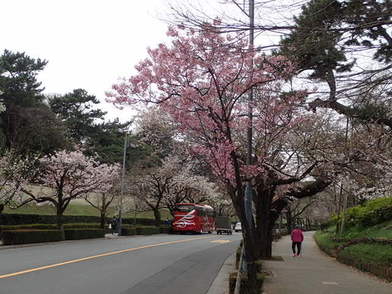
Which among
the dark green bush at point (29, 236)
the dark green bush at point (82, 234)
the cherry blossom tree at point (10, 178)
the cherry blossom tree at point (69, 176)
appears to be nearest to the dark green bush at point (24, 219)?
the cherry blossom tree at point (69, 176)

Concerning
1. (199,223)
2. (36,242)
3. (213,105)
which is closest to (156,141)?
(213,105)

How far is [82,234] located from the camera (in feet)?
98.3

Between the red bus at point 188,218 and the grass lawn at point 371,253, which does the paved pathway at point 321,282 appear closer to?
the grass lawn at point 371,253

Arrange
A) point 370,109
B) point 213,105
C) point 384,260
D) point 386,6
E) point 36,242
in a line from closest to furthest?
1. point 386,6
2. point 370,109
3. point 213,105
4. point 384,260
5. point 36,242

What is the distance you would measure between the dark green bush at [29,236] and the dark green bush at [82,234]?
162cm

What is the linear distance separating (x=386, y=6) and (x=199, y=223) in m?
41.1

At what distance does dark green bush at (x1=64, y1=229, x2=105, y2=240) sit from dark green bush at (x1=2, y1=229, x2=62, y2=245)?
1.62m

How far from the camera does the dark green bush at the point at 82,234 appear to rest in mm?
28438

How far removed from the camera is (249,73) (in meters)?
10.1

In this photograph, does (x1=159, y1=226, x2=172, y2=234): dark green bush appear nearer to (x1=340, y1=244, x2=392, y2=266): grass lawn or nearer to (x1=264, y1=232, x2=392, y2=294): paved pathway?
(x1=340, y1=244, x2=392, y2=266): grass lawn

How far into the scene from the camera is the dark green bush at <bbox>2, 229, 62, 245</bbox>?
2250cm

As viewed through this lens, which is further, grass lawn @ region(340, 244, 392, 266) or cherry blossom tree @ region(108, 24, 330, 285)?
grass lawn @ region(340, 244, 392, 266)

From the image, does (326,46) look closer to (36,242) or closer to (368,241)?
(368,241)

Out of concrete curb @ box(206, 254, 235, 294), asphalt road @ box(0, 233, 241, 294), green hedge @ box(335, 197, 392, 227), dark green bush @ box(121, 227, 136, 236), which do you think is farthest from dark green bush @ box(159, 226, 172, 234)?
concrete curb @ box(206, 254, 235, 294)
